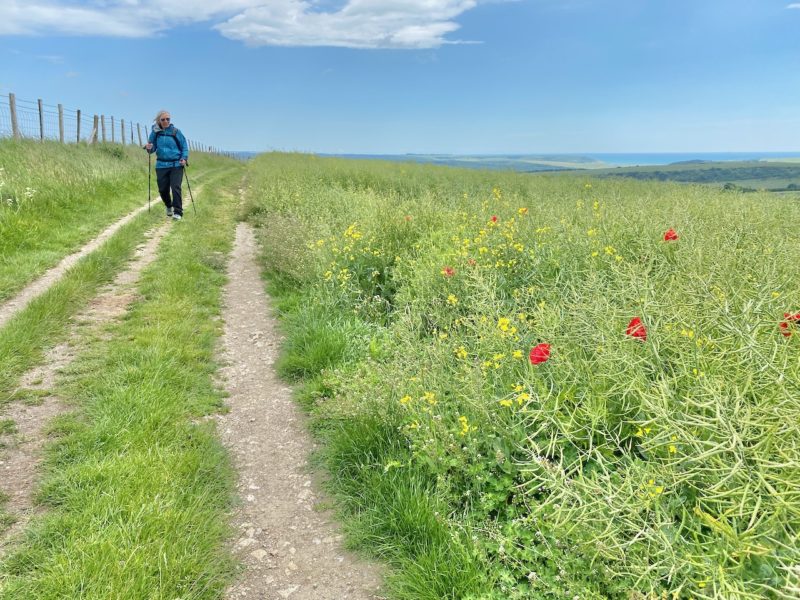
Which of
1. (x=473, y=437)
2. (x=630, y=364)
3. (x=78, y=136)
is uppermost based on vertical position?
(x=78, y=136)

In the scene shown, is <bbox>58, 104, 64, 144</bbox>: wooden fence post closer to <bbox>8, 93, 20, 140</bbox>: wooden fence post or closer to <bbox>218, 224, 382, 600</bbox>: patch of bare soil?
<bbox>8, 93, 20, 140</bbox>: wooden fence post

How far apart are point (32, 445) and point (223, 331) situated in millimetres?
2719

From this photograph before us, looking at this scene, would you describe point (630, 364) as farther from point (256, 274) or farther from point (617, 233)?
point (256, 274)

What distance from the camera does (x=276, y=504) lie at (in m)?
3.40

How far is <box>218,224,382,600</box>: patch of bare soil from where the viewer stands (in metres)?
2.79

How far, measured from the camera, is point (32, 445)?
3.63m

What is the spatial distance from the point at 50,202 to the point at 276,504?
10.1m

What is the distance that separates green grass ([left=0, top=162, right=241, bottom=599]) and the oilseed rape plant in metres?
0.89

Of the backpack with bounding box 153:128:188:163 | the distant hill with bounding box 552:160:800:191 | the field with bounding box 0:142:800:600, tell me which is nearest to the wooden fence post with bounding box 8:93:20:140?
the backpack with bounding box 153:128:188:163

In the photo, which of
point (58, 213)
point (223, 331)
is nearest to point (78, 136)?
point (58, 213)

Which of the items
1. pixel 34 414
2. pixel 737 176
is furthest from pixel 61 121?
pixel 737 176

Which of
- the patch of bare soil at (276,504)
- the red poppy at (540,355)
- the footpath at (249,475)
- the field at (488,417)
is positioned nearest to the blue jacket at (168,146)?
the field at (488,417)

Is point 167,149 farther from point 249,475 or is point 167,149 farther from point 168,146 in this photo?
point 249,475

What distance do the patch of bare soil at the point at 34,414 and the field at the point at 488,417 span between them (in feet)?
0.31
